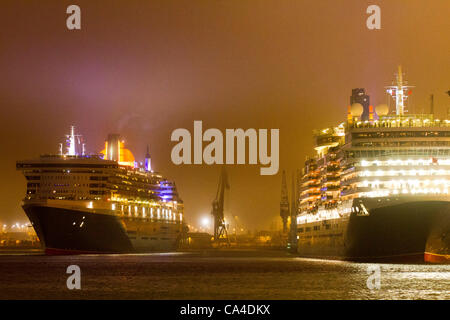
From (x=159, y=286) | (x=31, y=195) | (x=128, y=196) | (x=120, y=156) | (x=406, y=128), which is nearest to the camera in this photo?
(x=159, y=286)

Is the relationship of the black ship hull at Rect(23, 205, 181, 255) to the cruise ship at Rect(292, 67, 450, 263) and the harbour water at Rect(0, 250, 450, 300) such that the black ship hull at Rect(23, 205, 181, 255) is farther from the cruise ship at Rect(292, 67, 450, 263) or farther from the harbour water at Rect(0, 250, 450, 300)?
the cruise ship at Rect(292, 67, 450, 263)

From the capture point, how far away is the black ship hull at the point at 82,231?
354 ft

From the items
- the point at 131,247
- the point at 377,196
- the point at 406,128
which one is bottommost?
the point at 131,247

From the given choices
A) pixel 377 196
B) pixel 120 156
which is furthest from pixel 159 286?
pixel 120 156

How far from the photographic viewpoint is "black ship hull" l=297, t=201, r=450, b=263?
232 ft

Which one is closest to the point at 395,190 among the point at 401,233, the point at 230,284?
the point at 401,233

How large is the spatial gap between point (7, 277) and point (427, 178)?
43.3 metres

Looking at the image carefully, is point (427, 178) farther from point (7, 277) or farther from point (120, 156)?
point (120, 156)

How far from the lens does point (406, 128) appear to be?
7769 cm

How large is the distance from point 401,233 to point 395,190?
203 inches

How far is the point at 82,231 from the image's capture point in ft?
357

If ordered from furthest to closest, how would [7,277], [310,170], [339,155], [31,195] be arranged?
1. [31,195]
2. [310,170]
3. [339,155]
4. [7,277]

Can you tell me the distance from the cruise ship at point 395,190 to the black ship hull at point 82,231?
40986mm

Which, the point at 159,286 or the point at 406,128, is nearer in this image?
the point at 159,286
